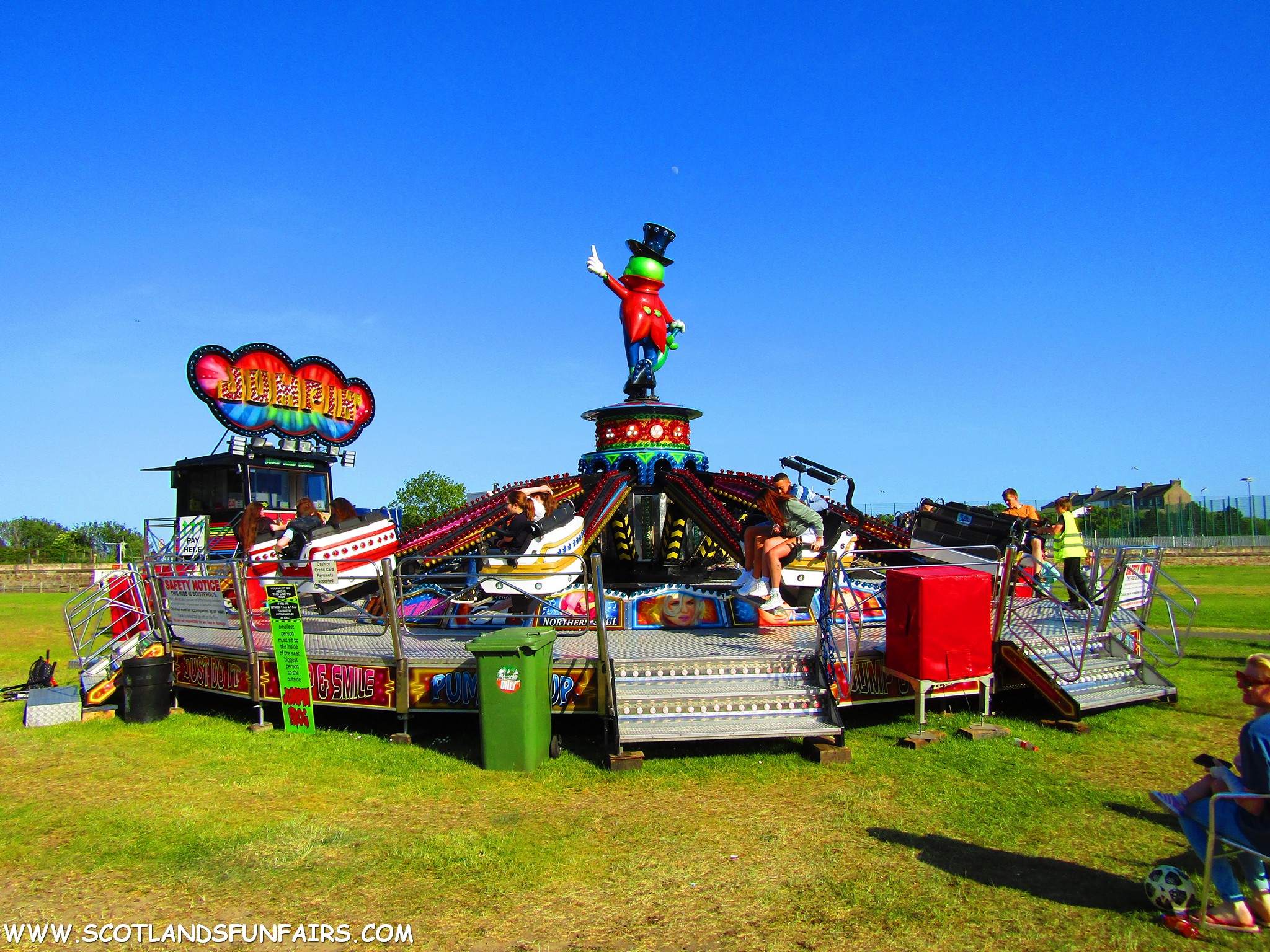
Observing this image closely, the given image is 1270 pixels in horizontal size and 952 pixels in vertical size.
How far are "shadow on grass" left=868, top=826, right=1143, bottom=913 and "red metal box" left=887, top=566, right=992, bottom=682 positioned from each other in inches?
83.0

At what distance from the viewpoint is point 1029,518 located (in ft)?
33.9

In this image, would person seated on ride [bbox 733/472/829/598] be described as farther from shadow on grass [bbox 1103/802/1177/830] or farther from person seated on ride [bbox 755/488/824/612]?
shadow on grass [bbox 1103/802/1177/830]

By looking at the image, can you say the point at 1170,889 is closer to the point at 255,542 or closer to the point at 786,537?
the point at 786,537

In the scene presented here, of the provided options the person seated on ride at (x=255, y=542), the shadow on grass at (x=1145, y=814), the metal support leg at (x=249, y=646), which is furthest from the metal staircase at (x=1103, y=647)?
the person seated on ride at (x=255, y=542)

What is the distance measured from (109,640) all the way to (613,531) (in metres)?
6.78

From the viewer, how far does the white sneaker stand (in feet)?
30.0

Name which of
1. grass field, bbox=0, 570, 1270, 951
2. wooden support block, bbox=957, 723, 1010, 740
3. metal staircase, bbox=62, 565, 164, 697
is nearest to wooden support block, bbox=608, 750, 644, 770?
grass field, bbox=0, 570, 1270, 951

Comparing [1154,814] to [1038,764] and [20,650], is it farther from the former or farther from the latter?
[20,650]

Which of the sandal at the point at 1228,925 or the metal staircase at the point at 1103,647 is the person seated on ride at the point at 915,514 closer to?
the metal staircase at the point at 1103,647

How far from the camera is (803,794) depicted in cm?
597

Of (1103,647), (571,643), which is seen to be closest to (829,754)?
(571,643)

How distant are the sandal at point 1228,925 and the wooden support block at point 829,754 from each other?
2.97m

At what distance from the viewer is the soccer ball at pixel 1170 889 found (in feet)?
13.1

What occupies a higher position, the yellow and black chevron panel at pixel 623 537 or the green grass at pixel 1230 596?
the yellow and black chevron panel at pixel 623 537
